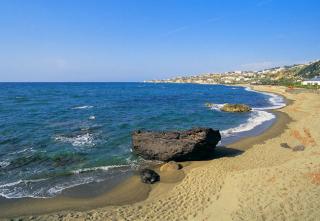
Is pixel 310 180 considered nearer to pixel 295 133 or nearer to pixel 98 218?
pixel 98 218

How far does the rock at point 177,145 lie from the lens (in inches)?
826

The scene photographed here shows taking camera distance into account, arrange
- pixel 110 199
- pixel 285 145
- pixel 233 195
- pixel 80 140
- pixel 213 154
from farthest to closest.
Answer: pixel 80 140, pixel 285 145, pixel 213 154, pixel 110 199, pixel 233 195

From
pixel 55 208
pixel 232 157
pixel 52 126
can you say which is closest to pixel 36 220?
pixel 55 208

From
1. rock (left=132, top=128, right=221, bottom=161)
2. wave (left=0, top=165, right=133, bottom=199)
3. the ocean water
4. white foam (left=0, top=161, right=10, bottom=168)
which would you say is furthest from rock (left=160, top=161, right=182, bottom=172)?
white foam (left=0, top=161, right=10, bottom=168)

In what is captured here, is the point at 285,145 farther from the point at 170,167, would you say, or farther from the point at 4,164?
the point at 4,164

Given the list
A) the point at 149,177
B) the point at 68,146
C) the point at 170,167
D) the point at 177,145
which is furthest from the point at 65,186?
the point at 68,146

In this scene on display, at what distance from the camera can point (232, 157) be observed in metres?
22.0

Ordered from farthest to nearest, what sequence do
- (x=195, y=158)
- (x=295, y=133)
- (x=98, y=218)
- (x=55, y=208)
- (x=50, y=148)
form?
(x=295, y=133) < (x=50, y=148) < (x=195, y=158) < (x=55, y=208) < (x=98, y=218)

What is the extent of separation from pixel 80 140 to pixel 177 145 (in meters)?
10.6

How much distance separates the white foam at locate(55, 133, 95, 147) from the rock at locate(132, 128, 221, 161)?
6.07 m

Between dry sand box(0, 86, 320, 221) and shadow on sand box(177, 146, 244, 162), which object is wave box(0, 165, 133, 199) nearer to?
dry sand box(0, 86, 320, 221)

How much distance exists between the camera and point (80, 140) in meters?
27.7

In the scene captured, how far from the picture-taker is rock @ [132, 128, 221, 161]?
21.0 metres

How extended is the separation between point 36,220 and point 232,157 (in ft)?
45.2
